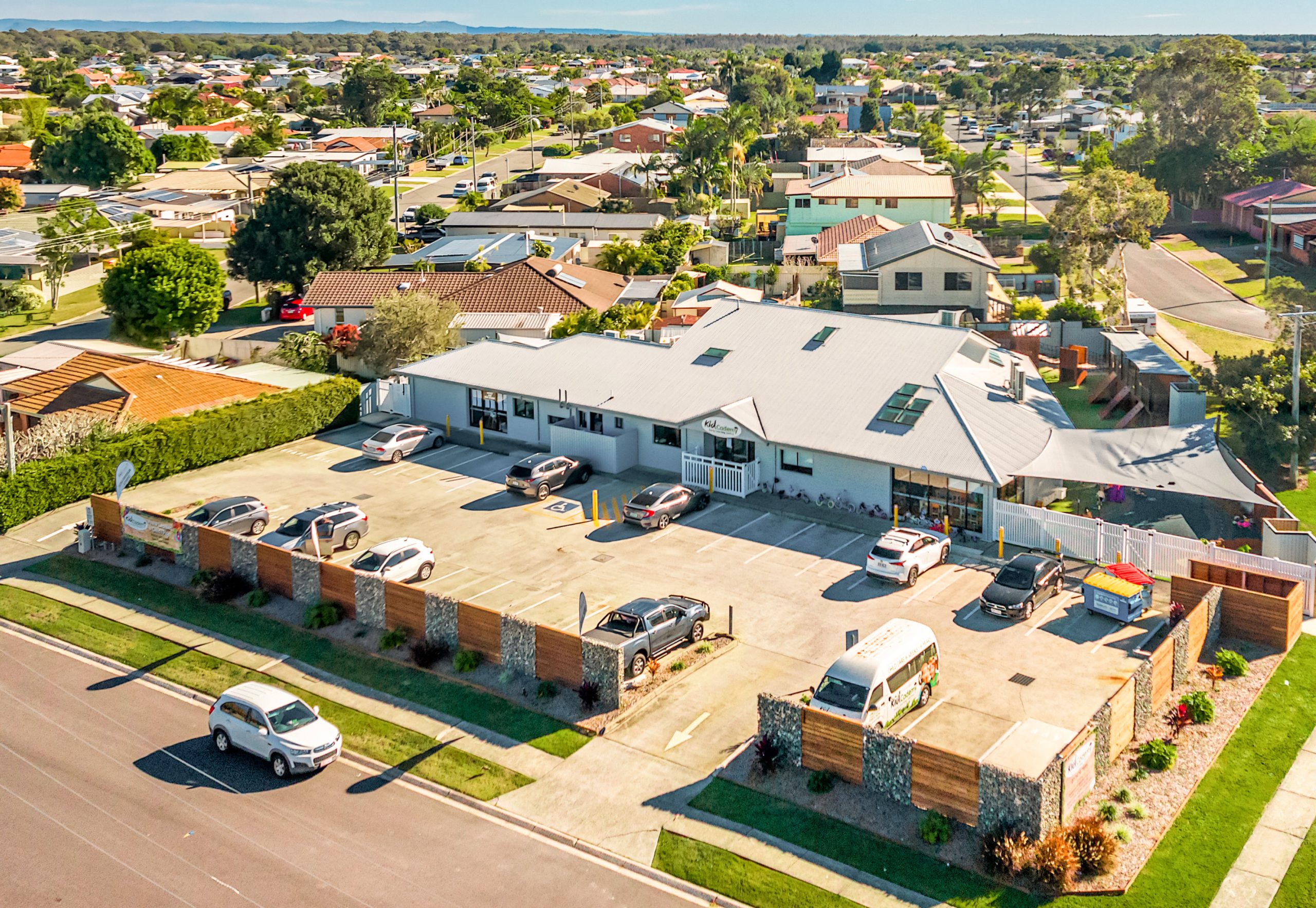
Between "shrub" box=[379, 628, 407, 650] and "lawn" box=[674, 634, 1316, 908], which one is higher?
"shrub" box=[379, 628, 407, 650]

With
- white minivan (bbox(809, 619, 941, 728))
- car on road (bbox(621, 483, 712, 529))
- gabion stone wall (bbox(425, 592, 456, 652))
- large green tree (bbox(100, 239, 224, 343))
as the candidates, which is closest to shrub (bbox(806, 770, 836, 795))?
white minivan (bbox(809, 619, 941, 728))

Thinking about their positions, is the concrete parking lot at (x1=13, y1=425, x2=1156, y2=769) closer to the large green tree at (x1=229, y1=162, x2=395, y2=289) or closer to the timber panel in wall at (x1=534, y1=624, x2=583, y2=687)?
the timber panel in wall at (x1=534, y1=624, x2=583, y2=687)

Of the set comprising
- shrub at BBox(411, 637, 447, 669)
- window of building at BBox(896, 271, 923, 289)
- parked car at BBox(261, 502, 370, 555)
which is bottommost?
shrub at BBox(411, 637, 447, 669)

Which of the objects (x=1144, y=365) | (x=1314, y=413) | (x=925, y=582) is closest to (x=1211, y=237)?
(x=1144, y=365)

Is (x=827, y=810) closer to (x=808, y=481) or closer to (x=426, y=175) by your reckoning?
(x=808, y=481)

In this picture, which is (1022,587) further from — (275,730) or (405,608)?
(275,730)

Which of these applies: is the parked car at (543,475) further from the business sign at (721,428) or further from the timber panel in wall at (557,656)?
the timber panel in wall at (557,656)
